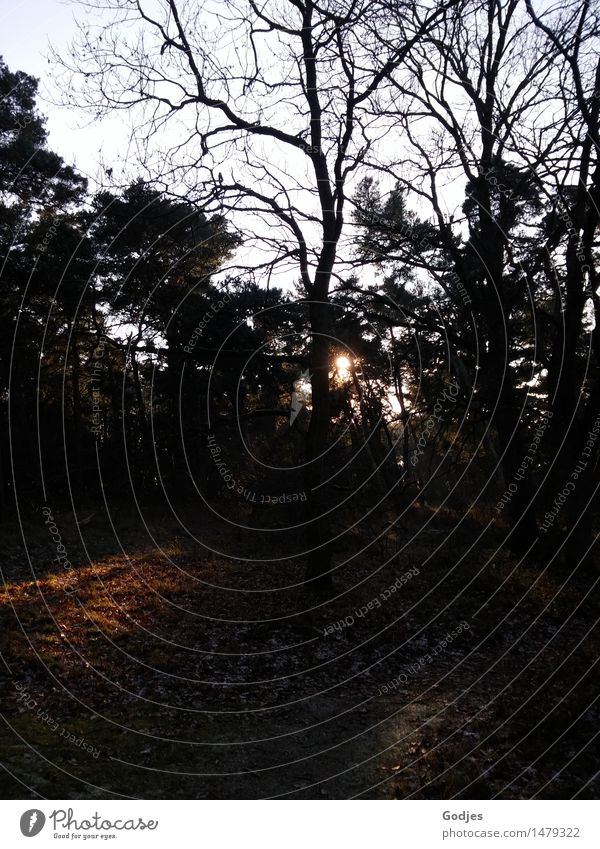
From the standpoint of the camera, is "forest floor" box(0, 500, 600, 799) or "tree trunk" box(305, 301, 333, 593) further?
"tree trunk" box(305, 301, 333, 593)

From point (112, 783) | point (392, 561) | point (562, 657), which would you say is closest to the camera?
point (112, 783)

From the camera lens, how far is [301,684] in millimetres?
10195

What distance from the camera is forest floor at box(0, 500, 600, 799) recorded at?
22.8ft

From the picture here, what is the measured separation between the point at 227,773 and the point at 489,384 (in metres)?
12.5

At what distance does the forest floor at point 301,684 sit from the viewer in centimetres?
696

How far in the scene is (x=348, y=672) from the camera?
35.1 feet

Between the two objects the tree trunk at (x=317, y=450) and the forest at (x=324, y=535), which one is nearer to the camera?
the forest at (x=324, y=535)

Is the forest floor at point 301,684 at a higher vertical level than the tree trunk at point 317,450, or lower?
lower

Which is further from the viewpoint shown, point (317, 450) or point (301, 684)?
point (317, 450)

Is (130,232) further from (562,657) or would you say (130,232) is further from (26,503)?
(26,503)

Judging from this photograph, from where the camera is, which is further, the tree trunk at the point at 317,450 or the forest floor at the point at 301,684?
the tree trunk at the point at 317,450

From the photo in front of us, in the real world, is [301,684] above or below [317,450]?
below

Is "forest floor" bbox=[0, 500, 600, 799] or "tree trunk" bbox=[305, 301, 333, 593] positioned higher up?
"tree trunk" bbox=[305, 301, 333, 593]

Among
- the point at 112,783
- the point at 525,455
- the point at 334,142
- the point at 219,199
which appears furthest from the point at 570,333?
the point at 112,783
